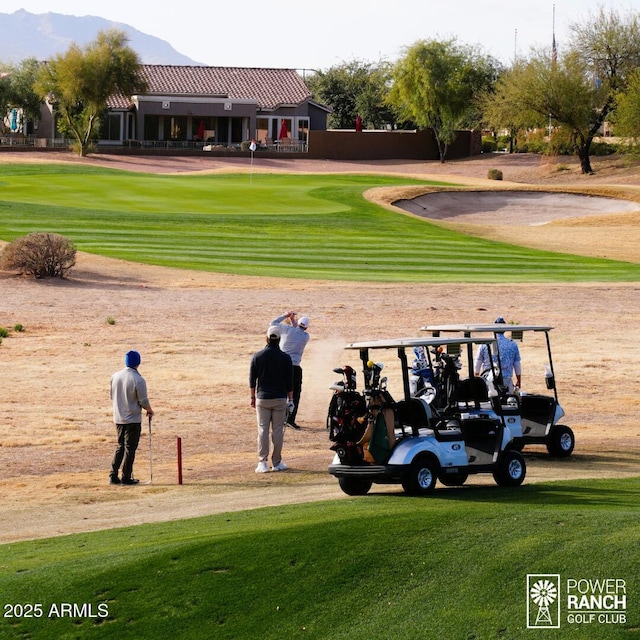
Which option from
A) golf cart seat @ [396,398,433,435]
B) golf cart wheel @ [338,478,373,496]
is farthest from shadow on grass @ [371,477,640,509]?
golf cart seat @ [396,398,433,435]

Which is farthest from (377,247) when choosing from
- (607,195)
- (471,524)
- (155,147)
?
(155,147)

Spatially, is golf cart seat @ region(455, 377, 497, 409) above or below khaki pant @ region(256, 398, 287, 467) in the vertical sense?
above

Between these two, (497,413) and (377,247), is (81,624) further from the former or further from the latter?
(377,247)

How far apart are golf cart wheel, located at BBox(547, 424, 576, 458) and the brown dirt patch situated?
0.32 metres

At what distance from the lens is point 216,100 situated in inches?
3740

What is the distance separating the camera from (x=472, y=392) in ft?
51.8

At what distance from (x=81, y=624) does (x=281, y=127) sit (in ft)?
280

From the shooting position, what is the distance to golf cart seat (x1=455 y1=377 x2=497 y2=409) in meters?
15.7

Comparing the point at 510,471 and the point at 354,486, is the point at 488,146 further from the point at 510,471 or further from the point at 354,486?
the point at 354,486

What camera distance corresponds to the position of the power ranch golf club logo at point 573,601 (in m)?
9.05

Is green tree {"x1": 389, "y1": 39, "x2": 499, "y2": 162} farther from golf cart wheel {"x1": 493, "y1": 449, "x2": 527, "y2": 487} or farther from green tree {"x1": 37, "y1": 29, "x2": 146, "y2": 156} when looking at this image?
golf cart wheel {"x1": 493, "y1": 449, "x2": 527, "y2": 487}

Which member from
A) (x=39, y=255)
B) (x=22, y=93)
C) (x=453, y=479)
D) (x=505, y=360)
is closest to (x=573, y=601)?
(x=453, y=479)

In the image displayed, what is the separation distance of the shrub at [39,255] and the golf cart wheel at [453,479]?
23.8 m

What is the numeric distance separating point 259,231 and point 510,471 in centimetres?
3646
